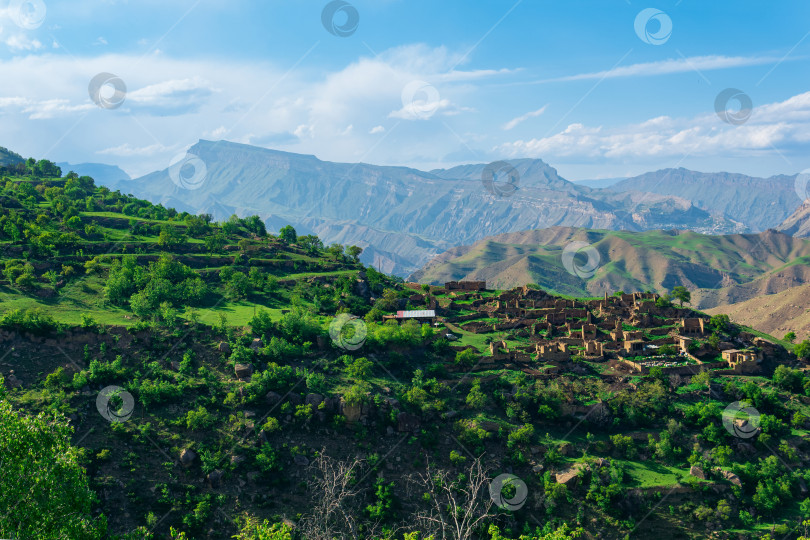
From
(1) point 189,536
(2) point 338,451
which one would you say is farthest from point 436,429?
(1) point 189,536

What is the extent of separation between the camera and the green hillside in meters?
39.6

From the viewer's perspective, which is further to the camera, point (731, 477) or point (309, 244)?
point (309, 244)

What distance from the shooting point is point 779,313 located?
423 ft

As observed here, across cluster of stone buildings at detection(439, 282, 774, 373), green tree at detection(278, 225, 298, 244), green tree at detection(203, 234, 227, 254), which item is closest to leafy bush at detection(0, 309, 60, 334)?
green tree at detection(203, 234, 227, 254)

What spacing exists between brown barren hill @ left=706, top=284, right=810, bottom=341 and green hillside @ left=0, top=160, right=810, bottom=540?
6494 centimetres

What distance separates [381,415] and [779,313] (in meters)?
120

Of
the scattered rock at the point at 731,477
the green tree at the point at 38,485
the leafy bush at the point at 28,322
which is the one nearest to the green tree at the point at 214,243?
the leafy bush at the point at 28,322

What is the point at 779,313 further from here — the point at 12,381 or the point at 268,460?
the point at 12,381

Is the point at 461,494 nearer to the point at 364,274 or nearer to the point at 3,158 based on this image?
the point at 364,274

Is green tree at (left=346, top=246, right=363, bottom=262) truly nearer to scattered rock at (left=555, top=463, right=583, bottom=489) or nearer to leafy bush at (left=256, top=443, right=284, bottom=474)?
leafy bush at (left=256, top=443, right=284, bottom=474)

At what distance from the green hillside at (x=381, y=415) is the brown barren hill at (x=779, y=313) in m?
64.9

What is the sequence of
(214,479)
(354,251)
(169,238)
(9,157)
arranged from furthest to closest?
(9,157)
(354,251)
(169,238)
(214,479)

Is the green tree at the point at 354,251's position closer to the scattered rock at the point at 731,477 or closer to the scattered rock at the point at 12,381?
the scattered rock at the point at 12,381

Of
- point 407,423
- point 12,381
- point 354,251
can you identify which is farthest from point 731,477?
point 354,251
